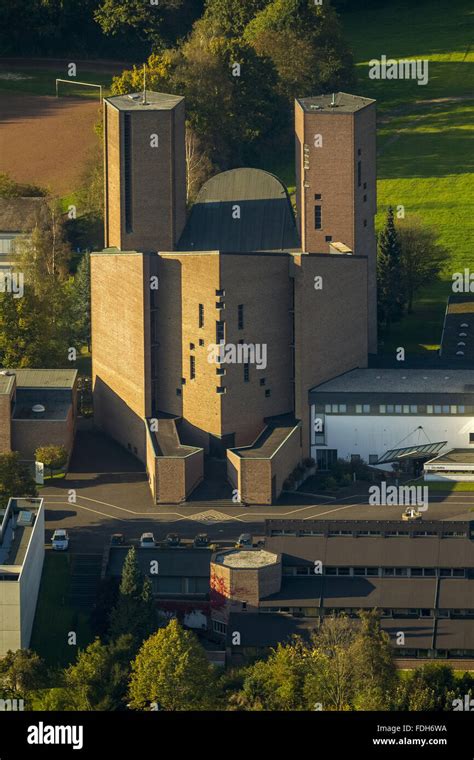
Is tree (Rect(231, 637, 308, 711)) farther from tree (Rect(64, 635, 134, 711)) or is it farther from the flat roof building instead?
tree (Rect(64, 635, 134, 711))

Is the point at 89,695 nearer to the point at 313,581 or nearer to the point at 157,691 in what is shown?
the point at 157,691

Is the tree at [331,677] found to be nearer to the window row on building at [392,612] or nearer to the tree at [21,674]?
the window row on building at [392,612]

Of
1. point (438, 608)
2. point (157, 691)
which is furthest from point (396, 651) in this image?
point (157, 691)

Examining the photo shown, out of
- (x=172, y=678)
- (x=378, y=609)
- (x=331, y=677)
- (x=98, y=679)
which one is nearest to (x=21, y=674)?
(x=98, y=679)

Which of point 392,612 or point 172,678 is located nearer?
point 172,678

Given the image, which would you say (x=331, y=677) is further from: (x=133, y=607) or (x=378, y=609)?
(x=133, y=607)

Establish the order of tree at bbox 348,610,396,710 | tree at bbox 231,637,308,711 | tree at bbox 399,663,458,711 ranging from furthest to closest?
tree at bbox 231,637,308,711 < tree at bbox 348,610,396,710 < tree at bbox 399,663,458,711

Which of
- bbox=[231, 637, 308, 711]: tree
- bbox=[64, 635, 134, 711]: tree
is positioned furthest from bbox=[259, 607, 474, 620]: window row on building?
bbox=[64, 635, 134, 711]: tree
